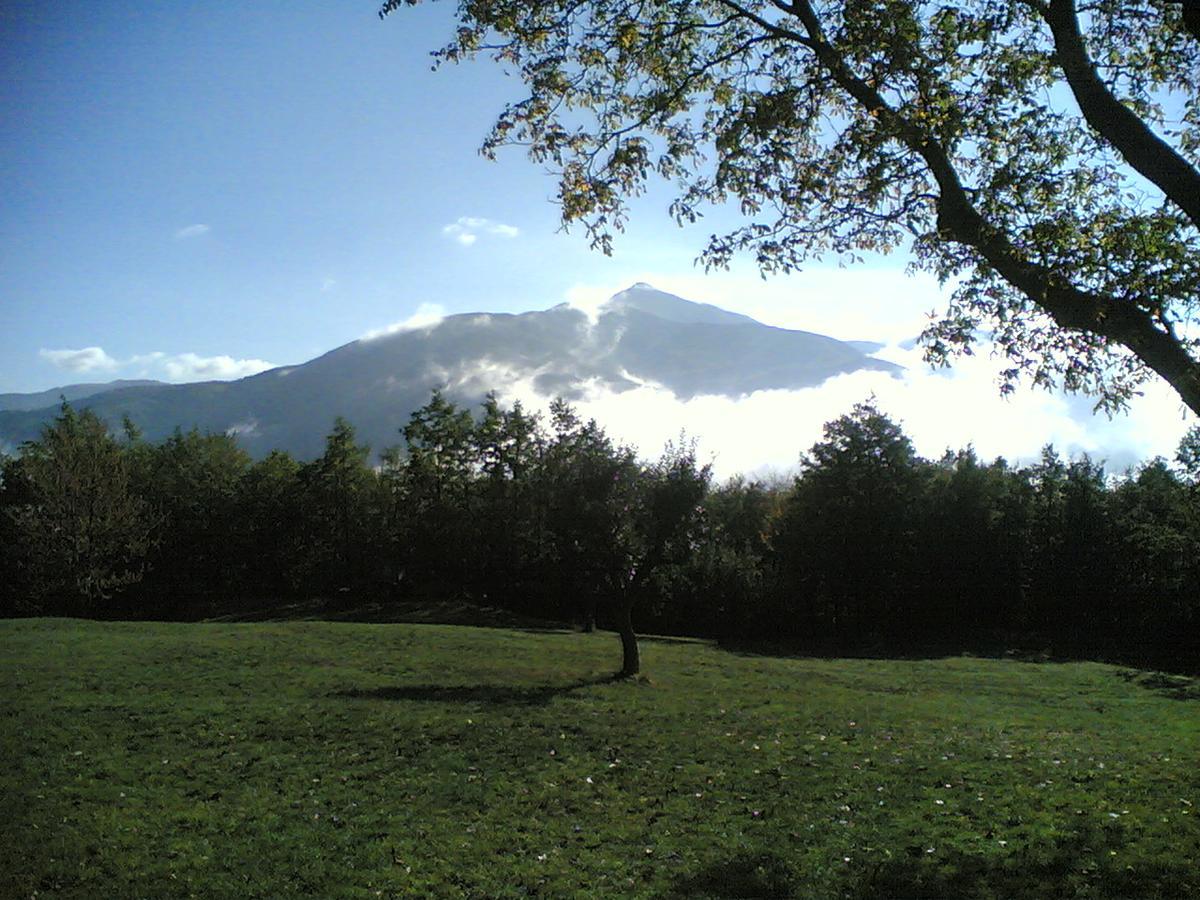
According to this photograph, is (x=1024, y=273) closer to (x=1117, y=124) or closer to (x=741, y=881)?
(x=1117, y=124)

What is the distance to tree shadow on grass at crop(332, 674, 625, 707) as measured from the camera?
2058 cm

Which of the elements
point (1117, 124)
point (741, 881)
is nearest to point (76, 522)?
point (741, 881)

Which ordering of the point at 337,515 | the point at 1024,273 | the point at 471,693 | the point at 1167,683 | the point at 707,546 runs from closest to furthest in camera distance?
the point at 1024,273
the point at 471,693
the point at 1167,683
the point at 707,546
the point at 337,515

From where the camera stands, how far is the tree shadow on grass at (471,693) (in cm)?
2058

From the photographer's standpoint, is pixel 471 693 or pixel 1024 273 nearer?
pixel 1024 273

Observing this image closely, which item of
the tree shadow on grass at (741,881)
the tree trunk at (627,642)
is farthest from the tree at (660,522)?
the tree shadow on grass at (741,881)

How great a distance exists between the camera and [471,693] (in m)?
22.0

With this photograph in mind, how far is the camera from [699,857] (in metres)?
9.55

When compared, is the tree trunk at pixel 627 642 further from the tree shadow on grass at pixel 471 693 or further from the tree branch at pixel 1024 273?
the tree branch at pixel 1024 273

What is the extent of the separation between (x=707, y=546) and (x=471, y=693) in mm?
20855

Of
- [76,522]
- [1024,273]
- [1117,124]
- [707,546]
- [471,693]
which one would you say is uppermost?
[1117,124]

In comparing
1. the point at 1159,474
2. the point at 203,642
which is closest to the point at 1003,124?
the point at 203,642

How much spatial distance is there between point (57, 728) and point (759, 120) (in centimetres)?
1687

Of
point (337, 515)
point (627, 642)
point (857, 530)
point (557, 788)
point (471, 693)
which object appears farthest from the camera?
point (337, 515)
